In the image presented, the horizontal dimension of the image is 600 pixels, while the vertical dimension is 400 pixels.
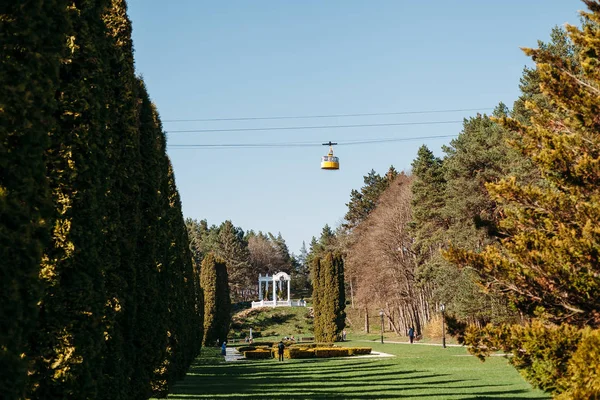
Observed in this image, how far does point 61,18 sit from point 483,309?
35101mm

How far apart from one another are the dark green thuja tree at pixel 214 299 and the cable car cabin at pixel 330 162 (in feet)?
77.9

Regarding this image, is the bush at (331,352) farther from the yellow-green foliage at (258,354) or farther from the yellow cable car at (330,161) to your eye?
the yellow cable car at (330,161)

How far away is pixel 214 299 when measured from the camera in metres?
49.1

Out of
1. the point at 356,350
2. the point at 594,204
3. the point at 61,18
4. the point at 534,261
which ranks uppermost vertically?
the point at 61,18

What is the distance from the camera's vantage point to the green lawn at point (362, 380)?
19078 mm

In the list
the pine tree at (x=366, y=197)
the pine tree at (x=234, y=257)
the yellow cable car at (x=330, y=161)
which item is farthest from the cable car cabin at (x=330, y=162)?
the pine tree at (x=234, y=257)

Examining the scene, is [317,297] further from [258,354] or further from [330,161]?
[330,161]

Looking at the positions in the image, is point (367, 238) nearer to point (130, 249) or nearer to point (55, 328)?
point (130, 249)

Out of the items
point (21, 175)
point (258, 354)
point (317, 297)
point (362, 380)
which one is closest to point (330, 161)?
point (362, 380)

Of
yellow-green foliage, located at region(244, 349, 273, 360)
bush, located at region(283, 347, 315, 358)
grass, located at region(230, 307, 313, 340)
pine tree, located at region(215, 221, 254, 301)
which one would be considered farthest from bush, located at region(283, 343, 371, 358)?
pine tree, located at region(215, 221, 254, 301)

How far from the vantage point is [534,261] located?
13578 millimetres

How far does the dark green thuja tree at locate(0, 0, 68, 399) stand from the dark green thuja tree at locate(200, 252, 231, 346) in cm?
4217

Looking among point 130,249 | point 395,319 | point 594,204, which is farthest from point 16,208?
point 395,319

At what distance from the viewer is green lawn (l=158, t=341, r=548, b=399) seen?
19078mm
